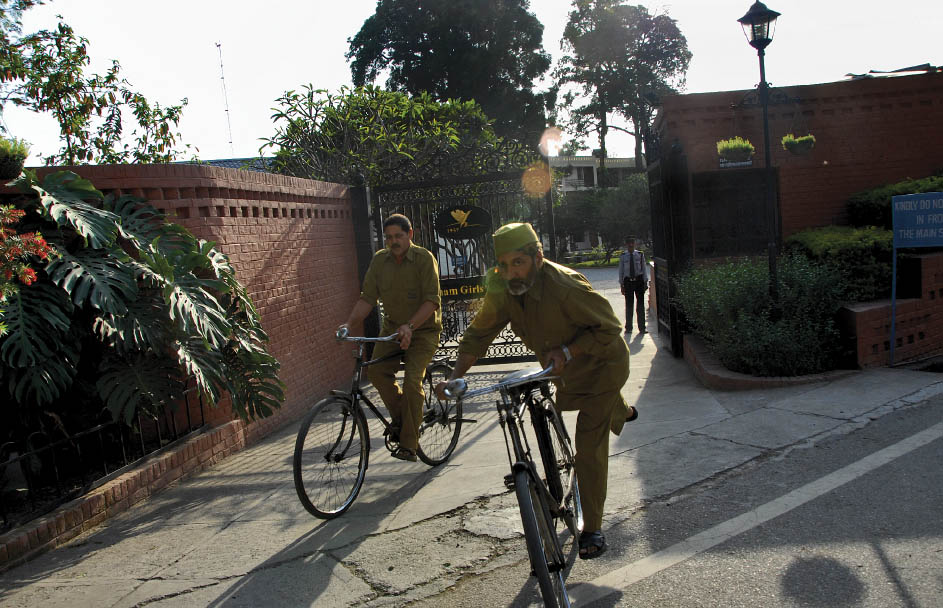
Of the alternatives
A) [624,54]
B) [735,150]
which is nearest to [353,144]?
[735,150]

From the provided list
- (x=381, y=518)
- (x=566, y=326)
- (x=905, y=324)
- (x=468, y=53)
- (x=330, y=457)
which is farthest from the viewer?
(x=468, y=53)

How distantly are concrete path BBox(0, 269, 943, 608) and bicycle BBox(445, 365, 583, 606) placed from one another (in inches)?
18.0

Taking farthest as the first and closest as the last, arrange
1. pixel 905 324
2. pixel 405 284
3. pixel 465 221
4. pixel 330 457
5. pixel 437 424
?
pixel 465 221
pixel 905 324
pixel 437 424
pixel 405 284
pixel 330 457

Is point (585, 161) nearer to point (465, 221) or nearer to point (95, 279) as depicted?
point (465, 221)

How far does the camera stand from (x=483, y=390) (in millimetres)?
3211

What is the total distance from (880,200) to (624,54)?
39.9 metres

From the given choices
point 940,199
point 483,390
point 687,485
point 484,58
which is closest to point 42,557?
point 483,390

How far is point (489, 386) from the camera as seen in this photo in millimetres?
3215

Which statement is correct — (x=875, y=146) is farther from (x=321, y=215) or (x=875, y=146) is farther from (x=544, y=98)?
(x=544, y=98)

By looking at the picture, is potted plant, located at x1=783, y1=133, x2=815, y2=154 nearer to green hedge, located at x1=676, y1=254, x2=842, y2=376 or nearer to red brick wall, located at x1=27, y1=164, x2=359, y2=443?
green hedge, located at x1=676, y1=254, x2=842, y2=376

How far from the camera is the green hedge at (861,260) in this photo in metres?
8.55

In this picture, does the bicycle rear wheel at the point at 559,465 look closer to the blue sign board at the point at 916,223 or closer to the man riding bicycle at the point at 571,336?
the man riding bicycle at the point at 571,336

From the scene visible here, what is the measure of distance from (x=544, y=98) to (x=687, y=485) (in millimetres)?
32432

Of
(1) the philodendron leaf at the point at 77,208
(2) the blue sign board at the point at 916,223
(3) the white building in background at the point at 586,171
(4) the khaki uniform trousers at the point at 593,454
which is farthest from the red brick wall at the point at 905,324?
(3) the white building in background at the point at 586,171
